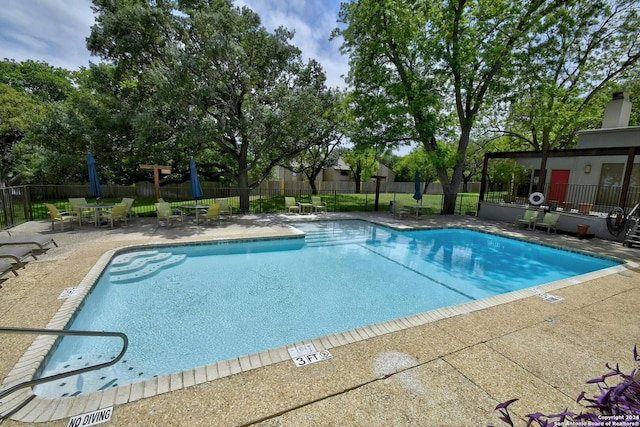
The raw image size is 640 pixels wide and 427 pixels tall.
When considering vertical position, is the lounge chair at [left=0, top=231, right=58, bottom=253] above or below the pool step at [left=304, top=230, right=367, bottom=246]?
above

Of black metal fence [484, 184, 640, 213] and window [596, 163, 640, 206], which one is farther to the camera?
window [596, 163, 640, 206]

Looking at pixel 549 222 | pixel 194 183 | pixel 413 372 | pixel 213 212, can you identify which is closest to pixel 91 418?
pixel 413 372

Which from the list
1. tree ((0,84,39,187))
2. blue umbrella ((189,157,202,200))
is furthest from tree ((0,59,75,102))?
blue umbrella ((189,157,202,200))

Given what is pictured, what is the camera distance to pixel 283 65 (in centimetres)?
1370

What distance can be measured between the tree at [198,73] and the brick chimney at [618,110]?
15.4m

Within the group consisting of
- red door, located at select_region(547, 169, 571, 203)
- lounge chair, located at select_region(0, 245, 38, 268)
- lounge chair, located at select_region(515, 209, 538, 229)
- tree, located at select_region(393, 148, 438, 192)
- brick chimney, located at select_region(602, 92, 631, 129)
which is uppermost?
brick chimney, located at select_region(602, 92, 631, 129)

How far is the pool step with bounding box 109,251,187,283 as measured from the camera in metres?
6.49

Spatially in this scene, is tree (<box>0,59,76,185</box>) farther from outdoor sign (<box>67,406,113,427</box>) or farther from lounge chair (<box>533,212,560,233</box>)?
lounge chair (<box>533,212,560,233</box>)

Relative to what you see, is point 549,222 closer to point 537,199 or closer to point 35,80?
point 537,199

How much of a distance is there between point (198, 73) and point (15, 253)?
8.78m

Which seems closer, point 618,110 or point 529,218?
point 529,218

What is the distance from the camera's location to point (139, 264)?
23.4ft

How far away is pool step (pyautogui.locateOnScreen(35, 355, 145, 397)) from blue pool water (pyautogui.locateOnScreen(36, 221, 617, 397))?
1 centimetres

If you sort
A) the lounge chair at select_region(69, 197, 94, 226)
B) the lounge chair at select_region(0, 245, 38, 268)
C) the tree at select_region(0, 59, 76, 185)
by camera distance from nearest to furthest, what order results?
the lounge chair at select_region(0, 245, 38, 268) → the lounge chair at select_region(69, 197, 94, 226) → the tree at select_region(0, 59, 76, 185)
